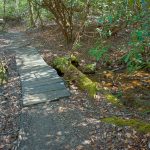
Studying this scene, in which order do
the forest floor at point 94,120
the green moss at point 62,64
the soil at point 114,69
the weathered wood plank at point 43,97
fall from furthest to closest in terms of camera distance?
the green moss at point 62,64 < the soil at point 114,69 < the weathered wood plank at point 43,97 < the forest floor at point 94,120

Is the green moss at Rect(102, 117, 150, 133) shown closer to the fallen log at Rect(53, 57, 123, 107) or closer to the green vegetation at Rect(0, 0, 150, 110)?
the green vegetation at Rect(0, 0, 150, 110)

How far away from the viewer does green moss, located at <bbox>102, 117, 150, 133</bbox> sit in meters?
4.94

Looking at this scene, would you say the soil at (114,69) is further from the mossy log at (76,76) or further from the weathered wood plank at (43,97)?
the weathered wood plank at (43,97)

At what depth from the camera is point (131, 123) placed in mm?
5191

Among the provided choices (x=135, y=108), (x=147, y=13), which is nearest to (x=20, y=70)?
(x=135, y=108)

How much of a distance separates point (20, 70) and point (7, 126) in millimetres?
3084

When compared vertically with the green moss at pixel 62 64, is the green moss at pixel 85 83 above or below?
below

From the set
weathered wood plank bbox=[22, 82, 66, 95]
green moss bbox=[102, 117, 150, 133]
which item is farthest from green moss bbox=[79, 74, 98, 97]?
green moss bbox=[102, 117, 150, 133]

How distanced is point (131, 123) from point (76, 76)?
282cm

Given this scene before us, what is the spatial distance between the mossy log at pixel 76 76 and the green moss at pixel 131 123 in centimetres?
132

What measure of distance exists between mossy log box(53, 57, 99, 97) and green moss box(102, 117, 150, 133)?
51.8 inches

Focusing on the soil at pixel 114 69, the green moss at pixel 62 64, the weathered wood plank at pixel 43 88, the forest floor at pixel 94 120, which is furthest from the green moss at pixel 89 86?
the green moss at pixel 62 64

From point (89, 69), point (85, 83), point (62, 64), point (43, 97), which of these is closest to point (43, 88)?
point (43, 97)

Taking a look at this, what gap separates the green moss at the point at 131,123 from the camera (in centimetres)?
494
